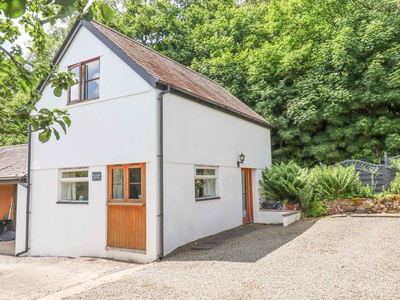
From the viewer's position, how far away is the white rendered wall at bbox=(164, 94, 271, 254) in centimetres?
743

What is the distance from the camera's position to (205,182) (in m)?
8.91

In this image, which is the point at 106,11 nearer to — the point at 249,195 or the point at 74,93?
the point at 74,93

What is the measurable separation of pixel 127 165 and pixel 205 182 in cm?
242

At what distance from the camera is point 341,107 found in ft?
44.6

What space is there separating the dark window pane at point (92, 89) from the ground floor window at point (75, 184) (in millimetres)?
2125

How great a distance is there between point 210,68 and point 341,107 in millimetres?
8024

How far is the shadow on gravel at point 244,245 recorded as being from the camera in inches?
257

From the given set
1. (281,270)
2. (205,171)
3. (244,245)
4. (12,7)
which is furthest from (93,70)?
(12,7)

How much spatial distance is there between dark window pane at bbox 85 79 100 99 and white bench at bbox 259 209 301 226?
6.85 m

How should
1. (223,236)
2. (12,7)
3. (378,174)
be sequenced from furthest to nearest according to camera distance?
1. (378,174)
2. (223,236)
3. (12,7)

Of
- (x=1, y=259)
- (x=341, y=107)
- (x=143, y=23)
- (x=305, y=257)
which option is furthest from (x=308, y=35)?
(x=1, y=259)

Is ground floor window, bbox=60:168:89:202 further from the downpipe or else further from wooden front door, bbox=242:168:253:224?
wooden front door, bbox=242:168:253:224

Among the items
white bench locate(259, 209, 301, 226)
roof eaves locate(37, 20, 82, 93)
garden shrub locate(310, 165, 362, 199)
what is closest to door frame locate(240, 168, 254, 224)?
white bench locate(259, 209, 301, 226)

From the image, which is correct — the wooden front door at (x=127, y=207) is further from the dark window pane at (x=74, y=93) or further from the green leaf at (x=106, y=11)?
the green leaf at (x=106, y=11)
